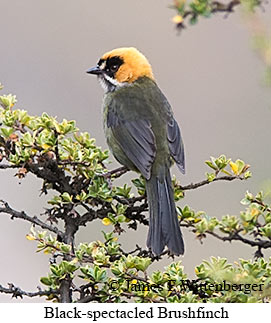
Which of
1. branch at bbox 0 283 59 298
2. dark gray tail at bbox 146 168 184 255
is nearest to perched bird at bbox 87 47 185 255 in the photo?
dark gray tail at bbox 146 168 184 255

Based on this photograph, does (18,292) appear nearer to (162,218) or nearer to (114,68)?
(162,218)

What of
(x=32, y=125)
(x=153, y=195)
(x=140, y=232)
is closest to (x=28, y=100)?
(x=140, y=232)

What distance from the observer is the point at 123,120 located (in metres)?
3.88

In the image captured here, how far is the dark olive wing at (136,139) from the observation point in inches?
139

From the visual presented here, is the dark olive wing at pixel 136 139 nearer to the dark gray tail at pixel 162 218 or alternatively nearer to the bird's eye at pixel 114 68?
the dark gray tail at pixel 162 218

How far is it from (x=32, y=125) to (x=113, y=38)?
4491mm

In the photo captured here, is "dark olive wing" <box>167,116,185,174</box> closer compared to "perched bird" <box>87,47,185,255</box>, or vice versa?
"perched bird" <box>87,47,185,255</box>

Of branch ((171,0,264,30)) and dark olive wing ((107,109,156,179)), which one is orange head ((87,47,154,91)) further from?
branch ((171,0,264,30))

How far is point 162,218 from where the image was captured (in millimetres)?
2953

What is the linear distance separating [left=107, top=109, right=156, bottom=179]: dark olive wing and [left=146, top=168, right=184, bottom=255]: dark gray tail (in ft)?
0.61

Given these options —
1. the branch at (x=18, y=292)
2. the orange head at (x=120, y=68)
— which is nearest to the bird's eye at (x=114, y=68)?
the orange head at (x=120, y=68)

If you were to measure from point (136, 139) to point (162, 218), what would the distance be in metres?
0.85

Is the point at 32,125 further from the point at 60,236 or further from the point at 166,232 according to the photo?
the point at 166,232

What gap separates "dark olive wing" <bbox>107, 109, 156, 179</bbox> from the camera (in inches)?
139
